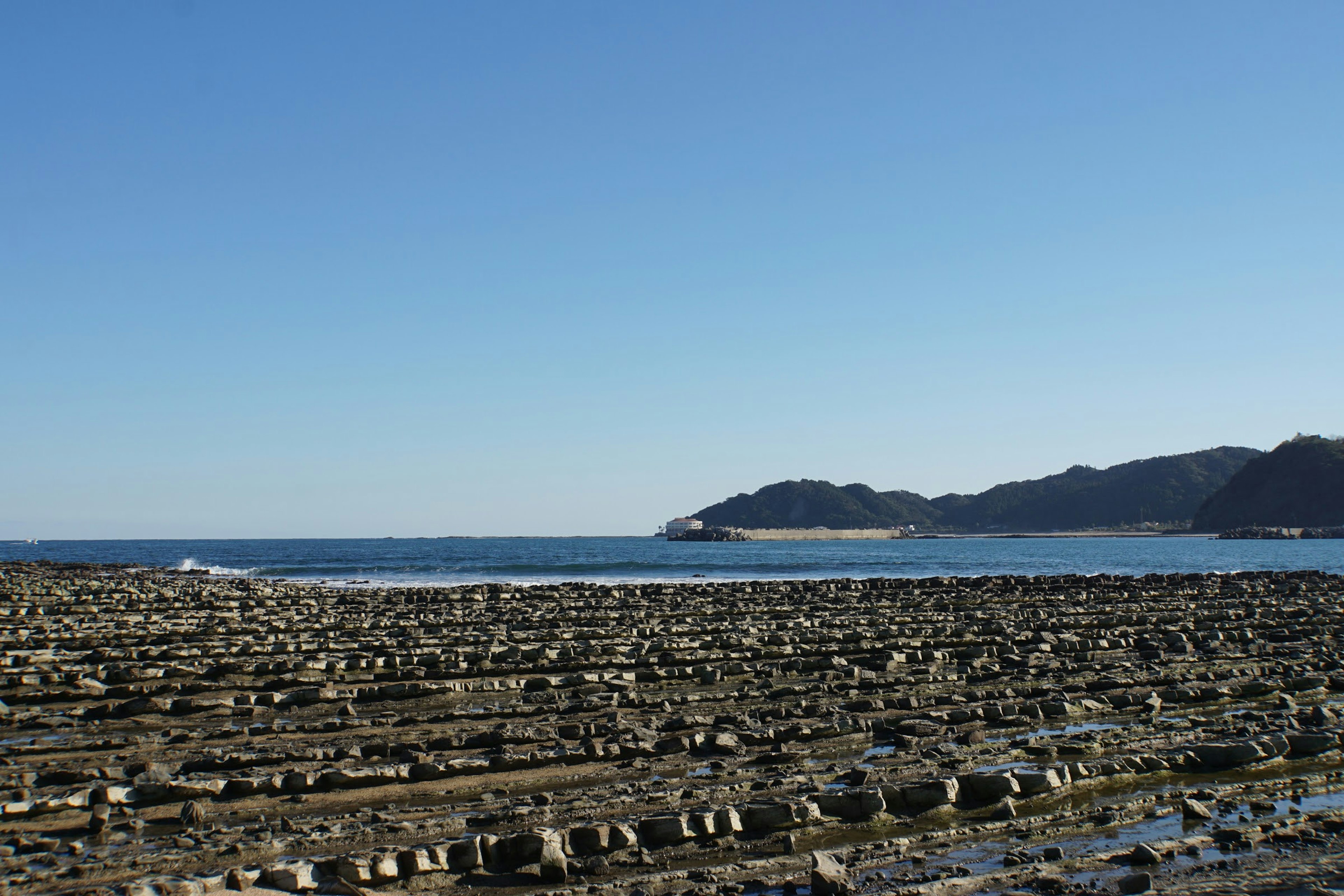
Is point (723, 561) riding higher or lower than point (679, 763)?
lower

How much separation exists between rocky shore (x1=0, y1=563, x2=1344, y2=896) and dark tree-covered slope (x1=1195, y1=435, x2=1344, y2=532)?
473 ft

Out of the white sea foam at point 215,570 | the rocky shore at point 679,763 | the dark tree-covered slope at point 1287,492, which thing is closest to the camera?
the rocky shore at point 679,763

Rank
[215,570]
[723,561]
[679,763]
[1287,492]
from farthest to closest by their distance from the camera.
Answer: [1287,492] < [723,561] < [215,570] < [679,763]

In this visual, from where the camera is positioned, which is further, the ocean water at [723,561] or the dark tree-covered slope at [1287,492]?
the dark tree-covered slope at [1287,492]

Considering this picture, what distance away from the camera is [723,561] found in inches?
3000

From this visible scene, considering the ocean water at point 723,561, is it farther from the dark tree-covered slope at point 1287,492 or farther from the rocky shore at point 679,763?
the rocky shore at point 679,763

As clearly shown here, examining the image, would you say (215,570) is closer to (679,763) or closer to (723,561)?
(723,561)

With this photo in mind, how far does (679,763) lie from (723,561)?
67412 mm

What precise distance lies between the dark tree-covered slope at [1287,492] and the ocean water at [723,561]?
22.5 m

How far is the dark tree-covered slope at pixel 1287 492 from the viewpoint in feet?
450

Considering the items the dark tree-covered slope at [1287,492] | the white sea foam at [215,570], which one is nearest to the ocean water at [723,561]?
the white sea foam at [215,570]

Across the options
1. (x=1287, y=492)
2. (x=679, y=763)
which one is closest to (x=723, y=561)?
(x=679, y=763)

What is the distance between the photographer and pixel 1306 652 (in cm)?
1658

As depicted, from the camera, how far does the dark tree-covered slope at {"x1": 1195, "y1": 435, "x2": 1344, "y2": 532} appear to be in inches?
5404
